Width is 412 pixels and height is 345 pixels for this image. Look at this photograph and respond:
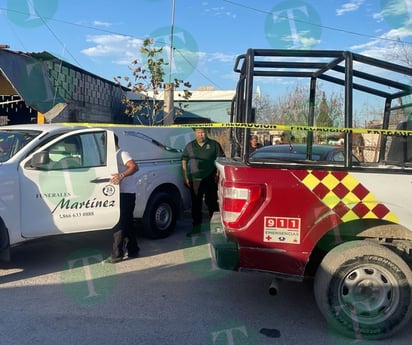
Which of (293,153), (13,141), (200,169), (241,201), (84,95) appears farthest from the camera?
(84,95)

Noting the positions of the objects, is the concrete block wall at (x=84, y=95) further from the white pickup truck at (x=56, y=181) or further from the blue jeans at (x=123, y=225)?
the blue jeans at (x=123, y=225)

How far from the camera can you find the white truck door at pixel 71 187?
17.8 ft

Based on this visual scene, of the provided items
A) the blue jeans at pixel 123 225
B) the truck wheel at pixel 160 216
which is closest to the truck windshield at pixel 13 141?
the blue jeans at pixel 123 225

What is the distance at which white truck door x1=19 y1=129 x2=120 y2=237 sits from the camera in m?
5.44

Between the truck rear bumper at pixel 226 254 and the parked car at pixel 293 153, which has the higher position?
the parked car at pixel 293 153

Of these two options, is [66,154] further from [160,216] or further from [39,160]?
[160,216]

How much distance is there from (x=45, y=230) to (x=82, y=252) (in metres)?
1.04

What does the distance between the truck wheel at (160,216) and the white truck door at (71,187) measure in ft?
4.15

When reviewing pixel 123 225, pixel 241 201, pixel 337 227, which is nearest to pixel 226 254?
pixel 241 201

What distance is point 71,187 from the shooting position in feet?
18.7

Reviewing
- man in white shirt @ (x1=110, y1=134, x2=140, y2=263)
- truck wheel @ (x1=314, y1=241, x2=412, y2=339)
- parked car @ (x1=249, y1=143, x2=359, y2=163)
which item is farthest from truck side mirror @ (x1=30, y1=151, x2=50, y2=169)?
truck wheel @ (x1=314, y1=241, x2=412, y2=339)

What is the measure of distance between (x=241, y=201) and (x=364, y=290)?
1.28 meters

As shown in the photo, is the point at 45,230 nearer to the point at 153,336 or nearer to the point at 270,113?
the point at 153,336

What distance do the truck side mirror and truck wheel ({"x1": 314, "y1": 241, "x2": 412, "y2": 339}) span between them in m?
3.50
